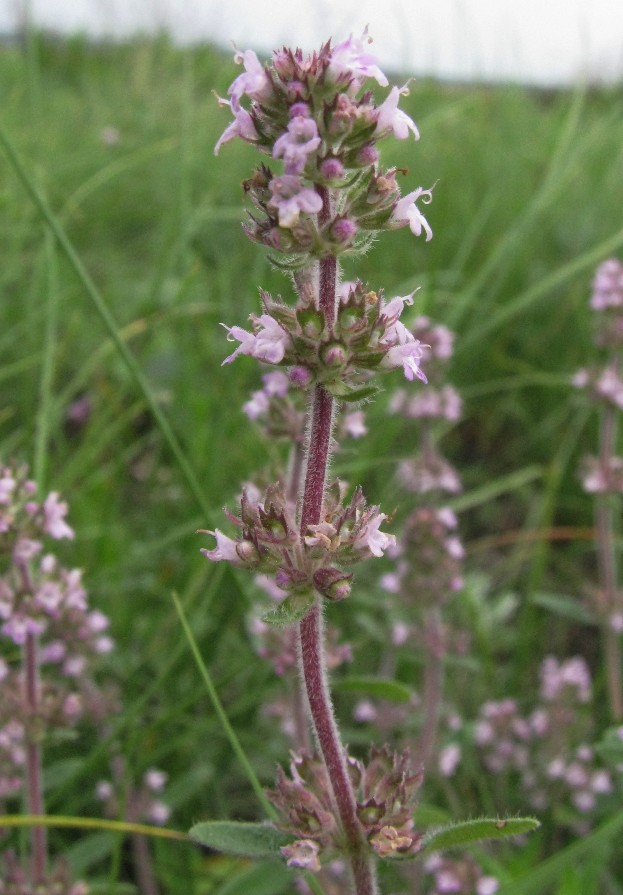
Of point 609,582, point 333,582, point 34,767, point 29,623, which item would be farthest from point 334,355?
point 609,582

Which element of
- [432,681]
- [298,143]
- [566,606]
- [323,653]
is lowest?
[432,681]

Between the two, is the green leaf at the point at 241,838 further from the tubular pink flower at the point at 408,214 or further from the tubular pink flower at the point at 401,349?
Answer: the tubular pink flower at the point at 408,214

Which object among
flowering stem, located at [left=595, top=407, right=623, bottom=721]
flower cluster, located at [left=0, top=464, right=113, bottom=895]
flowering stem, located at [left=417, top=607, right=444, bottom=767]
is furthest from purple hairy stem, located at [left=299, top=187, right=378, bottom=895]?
flowering stem, located at [left=595, top=407, right=623, bottom=721]

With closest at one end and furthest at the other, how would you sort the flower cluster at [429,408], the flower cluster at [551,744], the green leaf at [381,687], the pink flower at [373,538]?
1. the pink flower at [373,538]
2. the green leaf at [381,687]
3. the flower cluster at [551,744]
4. the flower cluster at [429,408]

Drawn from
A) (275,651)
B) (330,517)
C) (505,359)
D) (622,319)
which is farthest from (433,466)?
(330,517)

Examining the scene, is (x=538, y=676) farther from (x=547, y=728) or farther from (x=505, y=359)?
(x=505, y=359)

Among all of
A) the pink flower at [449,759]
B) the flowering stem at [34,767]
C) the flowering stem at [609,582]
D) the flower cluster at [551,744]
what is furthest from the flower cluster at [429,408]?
the flowering stem at [34,767]

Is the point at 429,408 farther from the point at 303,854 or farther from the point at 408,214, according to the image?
the point at 303,854
